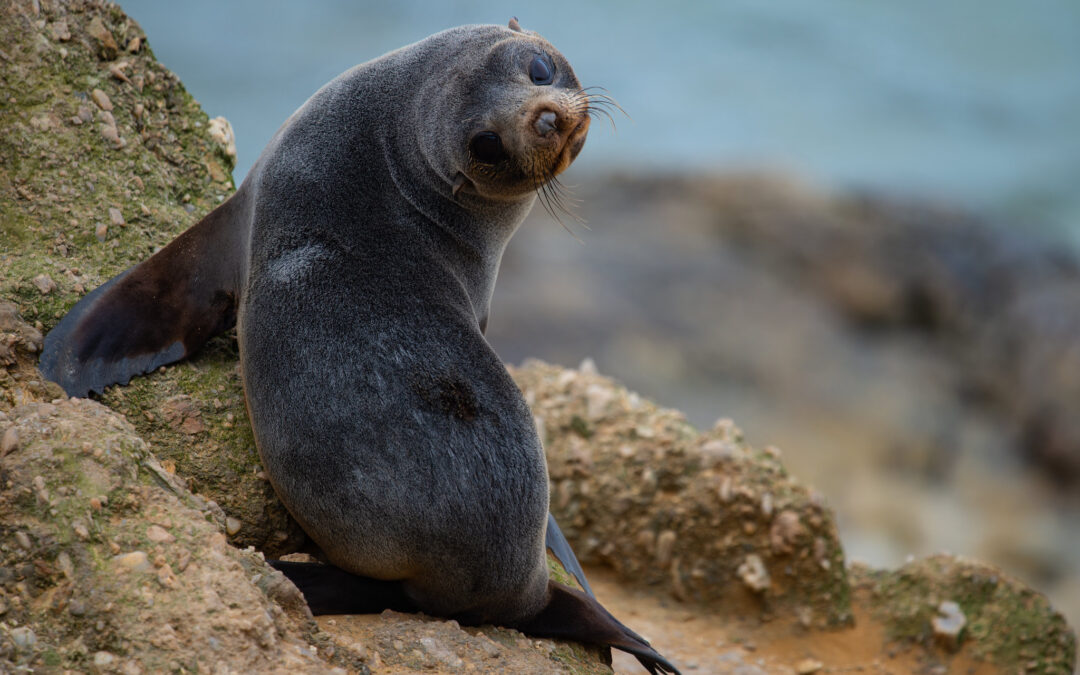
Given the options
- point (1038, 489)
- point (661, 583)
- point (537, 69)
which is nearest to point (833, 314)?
point (1038, 489)

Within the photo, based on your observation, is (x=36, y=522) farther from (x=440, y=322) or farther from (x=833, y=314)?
(x=833, y=314)

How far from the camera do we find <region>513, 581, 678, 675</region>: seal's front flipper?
12.1 feet

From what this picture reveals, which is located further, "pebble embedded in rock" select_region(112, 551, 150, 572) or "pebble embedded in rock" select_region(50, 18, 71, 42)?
"pebble embedded in rock" select_region(50, 18, 71, 42)

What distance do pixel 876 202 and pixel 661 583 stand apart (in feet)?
35.0

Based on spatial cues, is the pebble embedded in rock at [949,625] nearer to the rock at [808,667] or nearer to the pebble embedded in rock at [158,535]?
the rock at [808,667]

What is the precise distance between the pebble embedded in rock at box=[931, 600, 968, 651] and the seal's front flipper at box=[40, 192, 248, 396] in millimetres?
4212

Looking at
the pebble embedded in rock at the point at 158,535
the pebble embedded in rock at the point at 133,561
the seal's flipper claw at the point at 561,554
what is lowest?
the pebble embedded in rock at the point at 133,561

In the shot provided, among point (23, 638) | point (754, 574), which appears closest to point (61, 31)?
point (23, 638)

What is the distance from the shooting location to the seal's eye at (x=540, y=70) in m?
3.75

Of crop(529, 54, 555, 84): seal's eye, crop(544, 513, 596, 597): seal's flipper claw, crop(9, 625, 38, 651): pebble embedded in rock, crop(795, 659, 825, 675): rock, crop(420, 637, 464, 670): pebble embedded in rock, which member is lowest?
crop(9, 625, 38, 651): pebble embedded in rock

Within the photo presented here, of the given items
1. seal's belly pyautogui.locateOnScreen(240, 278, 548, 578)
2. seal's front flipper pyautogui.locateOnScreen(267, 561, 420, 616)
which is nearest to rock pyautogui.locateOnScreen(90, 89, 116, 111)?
seal's belly pyautogui.locateOnScreen(240, 278, 548, 578)

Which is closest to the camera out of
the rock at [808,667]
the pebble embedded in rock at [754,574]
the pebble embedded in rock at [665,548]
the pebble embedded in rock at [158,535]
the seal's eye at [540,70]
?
the pebble embedded in rock at [158,535]

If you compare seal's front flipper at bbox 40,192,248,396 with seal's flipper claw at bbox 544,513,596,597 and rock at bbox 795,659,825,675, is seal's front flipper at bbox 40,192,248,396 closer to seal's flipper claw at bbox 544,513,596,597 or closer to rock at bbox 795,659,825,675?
seal's flipper claw at bbox 544,513,596,597

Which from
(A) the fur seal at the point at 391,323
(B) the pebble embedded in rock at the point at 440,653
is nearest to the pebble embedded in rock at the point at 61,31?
(A) the fur seal at the point at 391,323
